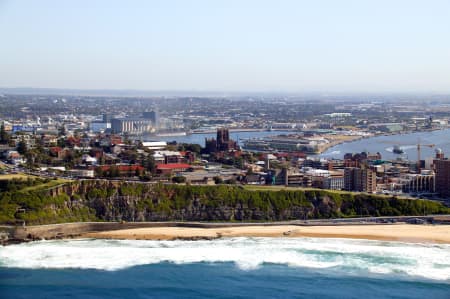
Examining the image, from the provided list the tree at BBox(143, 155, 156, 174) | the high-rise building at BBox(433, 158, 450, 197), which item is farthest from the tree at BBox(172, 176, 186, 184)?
the high-rise building at BBox(433, 158, 450, 197)

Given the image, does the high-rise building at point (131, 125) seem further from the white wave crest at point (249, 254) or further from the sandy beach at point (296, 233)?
the white wave crest at point (249, 254)

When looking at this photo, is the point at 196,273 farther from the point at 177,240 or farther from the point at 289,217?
the point at 289,217

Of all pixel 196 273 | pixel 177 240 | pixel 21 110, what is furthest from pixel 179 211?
pixel 21 110

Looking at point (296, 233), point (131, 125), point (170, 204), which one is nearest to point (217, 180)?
point (170, 204)

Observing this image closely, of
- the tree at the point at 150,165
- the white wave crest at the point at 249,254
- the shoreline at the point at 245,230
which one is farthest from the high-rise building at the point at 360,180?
Answer: the white wave crest at the point at 249,254

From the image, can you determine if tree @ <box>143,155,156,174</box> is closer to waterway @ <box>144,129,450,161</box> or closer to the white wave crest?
the white wave crest

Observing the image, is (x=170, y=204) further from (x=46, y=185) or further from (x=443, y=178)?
(x=443, y=178)
